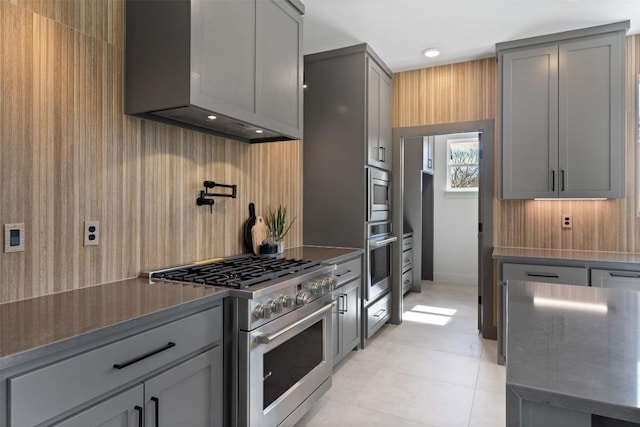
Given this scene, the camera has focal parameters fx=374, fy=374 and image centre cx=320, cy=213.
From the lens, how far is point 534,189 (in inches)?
124

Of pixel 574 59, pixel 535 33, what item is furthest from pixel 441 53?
pixel 574 59

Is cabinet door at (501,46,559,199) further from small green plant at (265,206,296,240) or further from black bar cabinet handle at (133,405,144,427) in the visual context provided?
black bar cabinet handle at (133,405,144,427)

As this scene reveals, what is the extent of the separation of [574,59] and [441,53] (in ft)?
3.48

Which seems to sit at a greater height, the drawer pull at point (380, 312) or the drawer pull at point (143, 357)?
the drawer pull at point (143, 357)

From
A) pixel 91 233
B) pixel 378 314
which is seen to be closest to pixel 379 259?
pixel 378 314

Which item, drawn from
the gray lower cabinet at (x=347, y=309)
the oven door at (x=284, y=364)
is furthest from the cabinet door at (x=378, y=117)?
the oven door at (x=284, y=364)

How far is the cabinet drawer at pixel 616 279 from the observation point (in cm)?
261

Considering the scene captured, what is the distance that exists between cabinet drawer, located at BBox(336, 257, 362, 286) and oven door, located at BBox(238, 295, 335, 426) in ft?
1.49

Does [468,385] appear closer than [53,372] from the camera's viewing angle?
No

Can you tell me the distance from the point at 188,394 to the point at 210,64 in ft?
4.81

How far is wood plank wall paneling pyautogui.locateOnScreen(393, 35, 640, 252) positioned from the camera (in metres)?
3.06

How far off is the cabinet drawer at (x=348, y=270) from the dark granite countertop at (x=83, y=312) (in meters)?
1.29

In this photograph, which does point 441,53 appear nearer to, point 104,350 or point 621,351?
point 621,351

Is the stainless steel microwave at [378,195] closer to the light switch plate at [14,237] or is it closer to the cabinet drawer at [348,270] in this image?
the cabinet drawer at [348,270]
